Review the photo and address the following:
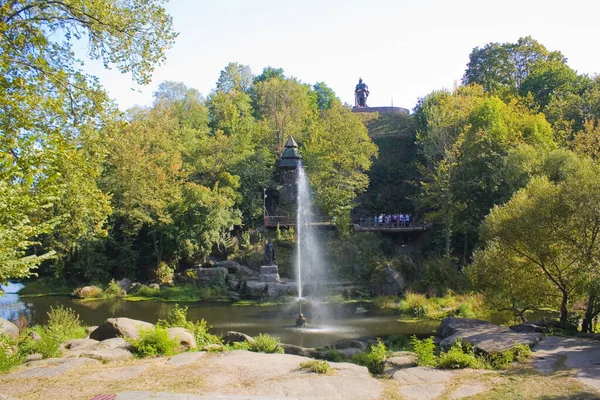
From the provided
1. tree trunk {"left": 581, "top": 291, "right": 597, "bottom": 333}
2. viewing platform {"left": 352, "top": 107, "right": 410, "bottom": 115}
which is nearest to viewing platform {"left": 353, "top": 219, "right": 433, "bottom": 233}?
tree trunk {"left": 581, "top": 291, "right": 597, "bottom": 333}

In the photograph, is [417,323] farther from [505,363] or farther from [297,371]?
[297,371]

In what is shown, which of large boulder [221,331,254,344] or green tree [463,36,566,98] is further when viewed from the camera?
green tree [463,36,566,98]

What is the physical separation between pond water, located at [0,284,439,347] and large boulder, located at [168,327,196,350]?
5.54m

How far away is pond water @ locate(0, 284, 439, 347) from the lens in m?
18.6

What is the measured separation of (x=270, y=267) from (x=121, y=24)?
1945 centimetres

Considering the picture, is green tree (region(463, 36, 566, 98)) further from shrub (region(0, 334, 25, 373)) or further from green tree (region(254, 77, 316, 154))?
shrub (region(0, 334, 25, 373))

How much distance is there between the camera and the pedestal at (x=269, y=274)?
2916 cm

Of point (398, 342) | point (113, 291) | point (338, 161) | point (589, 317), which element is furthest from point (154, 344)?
point (338, 161)

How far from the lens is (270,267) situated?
29.6 meters

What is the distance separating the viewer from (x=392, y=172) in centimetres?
4541

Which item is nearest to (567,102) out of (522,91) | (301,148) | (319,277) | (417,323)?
(522,91)

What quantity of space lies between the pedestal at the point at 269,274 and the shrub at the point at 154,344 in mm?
18414

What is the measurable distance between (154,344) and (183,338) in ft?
3.56

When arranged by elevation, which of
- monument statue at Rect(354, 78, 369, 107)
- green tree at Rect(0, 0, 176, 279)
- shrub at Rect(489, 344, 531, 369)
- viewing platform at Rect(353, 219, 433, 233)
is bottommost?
shrub at Rect(489, 344, 531, 369)
